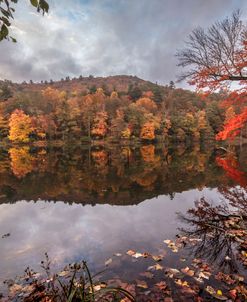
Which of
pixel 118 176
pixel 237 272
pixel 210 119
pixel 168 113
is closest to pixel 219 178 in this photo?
pixel 118 176

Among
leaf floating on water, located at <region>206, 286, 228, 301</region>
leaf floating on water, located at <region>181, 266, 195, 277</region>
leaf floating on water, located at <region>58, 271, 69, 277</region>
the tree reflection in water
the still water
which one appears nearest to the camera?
leaf floating on water, located at <region>206, 286, 228, 301</region>

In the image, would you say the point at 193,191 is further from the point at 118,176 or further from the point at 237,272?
the point at 237,272

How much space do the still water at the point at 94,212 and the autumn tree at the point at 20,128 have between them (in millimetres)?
34355

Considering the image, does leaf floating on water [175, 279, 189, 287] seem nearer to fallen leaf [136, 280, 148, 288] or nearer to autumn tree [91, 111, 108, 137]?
fallen leaf [136, 280, 148, 288]

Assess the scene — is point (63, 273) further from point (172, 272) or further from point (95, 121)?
point (95, 121)

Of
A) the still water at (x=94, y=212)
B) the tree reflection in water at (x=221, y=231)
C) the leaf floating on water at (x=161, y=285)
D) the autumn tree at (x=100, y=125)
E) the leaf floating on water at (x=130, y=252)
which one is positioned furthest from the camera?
the autumn tree at (x=100, y=125)

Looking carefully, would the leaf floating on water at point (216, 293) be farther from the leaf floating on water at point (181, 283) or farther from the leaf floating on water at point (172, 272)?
the leaf floating on water at point (172, 272)

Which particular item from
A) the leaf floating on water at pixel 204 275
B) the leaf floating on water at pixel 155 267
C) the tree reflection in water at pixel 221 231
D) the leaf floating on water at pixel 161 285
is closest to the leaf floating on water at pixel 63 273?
the leaf floating on water at pixel 155 267

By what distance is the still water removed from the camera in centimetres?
570

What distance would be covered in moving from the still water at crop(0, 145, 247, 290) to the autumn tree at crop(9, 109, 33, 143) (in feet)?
113

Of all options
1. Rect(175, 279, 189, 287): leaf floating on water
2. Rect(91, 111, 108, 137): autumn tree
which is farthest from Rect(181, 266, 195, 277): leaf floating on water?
Rect(91, 111, 108, 137): autumn tree

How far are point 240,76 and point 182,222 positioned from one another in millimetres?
11673

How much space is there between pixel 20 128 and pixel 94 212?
144ft

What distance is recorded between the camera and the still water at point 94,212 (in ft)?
18.7
